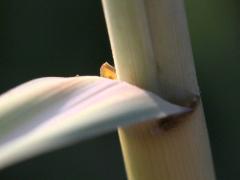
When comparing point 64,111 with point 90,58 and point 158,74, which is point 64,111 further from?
point 90,58

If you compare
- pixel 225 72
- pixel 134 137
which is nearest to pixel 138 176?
pixel 134 137

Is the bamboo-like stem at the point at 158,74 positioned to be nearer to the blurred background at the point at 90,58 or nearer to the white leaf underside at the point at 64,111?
the white leaf underside at the point at 64,111

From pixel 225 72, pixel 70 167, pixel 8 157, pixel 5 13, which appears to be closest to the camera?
pixel 8 157

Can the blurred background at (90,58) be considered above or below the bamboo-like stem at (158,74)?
below

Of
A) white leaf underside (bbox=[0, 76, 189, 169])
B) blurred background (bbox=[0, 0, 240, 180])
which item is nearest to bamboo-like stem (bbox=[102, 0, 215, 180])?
white leaf underside (bbox=[0, 76, 189, 169])

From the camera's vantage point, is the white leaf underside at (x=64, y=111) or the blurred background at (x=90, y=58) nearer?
the white leaf underside at (x=64, y=111)

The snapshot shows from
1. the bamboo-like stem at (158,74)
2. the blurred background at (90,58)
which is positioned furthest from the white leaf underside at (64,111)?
the blurred background at (90,58)

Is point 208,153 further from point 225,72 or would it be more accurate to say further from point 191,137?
point 225,72
